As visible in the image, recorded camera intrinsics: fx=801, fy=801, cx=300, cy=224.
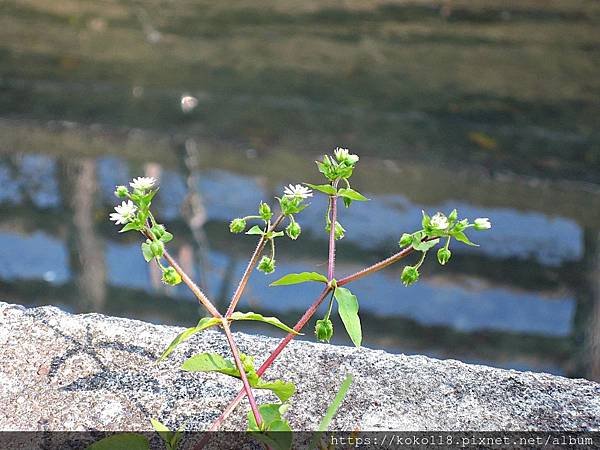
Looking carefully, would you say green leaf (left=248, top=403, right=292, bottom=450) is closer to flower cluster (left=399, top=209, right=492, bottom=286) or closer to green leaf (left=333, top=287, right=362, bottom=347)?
green leaf (left=333, top=287, right=362, bottom=347)

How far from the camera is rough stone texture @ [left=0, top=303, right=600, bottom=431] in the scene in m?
1.15

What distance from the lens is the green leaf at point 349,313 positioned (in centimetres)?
100

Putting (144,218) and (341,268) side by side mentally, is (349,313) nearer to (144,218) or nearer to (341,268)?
(144,218)

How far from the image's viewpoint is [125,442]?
104 cm

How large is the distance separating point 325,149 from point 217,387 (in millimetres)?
2841

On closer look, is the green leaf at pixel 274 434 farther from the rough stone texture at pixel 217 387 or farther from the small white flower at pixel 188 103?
the small white flower at pixel 188 103

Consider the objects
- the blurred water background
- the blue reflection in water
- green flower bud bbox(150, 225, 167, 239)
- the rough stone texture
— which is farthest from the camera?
the blue reflection in water

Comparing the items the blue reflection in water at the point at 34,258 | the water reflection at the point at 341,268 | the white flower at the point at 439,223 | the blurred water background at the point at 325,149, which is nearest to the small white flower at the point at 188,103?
the blurred water background at the point at 325,149

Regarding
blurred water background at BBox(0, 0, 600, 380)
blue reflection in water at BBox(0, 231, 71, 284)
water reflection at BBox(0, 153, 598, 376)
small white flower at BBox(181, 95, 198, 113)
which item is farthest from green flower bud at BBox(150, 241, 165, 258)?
small white flower at BBox(181, 95, 198, 113)

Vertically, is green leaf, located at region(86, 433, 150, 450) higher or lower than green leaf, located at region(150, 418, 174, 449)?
lower

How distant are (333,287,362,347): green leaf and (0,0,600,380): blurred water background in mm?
1025

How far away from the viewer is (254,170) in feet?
12.6


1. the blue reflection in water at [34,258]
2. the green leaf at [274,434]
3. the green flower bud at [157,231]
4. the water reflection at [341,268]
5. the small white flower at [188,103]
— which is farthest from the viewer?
the small white flower at [188,103]

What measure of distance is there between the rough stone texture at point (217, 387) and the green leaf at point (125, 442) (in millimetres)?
79
